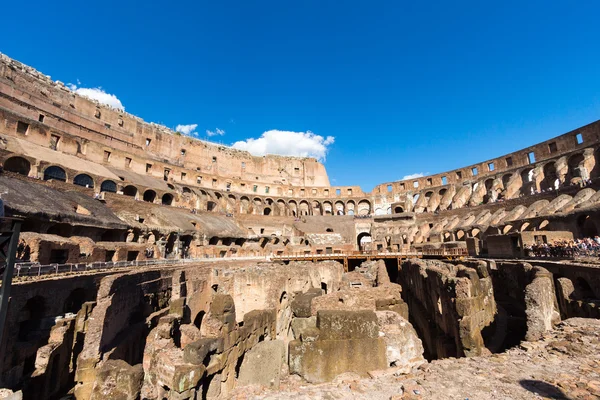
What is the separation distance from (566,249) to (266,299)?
15556mm

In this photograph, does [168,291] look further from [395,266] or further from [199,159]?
[199,159]

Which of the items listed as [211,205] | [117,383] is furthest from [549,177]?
[211,205]

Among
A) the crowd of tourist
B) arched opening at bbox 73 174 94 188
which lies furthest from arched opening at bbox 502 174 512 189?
arched opening at bbox 73 174 94 188

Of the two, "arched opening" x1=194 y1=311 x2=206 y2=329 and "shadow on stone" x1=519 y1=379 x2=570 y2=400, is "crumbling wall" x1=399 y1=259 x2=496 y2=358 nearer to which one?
"shadow on stone" x1=519 y1=379 x2=570 y2=400

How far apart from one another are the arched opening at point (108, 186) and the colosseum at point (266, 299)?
115 mm

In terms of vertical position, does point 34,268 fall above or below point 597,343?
above

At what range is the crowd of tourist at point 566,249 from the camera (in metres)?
13.3

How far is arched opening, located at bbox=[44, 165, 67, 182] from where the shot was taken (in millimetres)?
26391

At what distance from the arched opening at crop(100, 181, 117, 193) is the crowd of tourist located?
1498 inches

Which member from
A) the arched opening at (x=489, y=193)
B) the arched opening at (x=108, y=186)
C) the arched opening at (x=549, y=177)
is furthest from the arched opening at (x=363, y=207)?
the arched opening at (x=108, y=186)

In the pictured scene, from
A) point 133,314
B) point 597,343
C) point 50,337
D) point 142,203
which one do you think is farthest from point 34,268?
point 142,203

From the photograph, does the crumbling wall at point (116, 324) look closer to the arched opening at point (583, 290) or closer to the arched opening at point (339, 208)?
the arched opening at point (583, 290)

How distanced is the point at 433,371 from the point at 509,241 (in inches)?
726

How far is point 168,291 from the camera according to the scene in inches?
551
